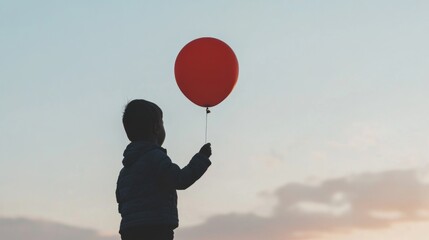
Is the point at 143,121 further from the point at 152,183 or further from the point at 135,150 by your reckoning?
the point at 152,183

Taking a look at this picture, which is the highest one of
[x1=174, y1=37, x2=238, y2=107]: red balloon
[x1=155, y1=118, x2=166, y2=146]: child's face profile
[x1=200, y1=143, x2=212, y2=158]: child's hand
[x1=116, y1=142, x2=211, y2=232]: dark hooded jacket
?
[x1=174, y1=37, x2=238, y2=107]: red balloon

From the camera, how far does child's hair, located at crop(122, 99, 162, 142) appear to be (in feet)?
18.5

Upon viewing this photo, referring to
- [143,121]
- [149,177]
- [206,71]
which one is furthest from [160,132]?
[206,71]

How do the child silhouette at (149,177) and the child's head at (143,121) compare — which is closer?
the child silhouette at (149,177)

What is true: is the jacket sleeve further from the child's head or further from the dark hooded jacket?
the child's head

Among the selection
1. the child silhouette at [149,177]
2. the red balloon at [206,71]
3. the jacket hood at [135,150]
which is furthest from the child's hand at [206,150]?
the red balloon at [206,71]

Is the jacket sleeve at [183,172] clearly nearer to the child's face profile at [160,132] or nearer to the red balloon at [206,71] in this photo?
the child's face profile at [160,132]

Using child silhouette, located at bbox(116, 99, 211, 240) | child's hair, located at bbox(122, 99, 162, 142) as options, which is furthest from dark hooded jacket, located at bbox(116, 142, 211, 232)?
child's hair, located at bbox(122, 99, 162, 142)

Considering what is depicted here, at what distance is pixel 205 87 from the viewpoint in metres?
7.18

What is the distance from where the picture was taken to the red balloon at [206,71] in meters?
7.16

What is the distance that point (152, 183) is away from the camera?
18.1 feet

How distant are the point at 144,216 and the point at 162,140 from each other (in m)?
0.79

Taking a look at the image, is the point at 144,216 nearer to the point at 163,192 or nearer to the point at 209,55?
the point at 163,192

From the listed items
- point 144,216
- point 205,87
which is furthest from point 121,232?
point 205,87
